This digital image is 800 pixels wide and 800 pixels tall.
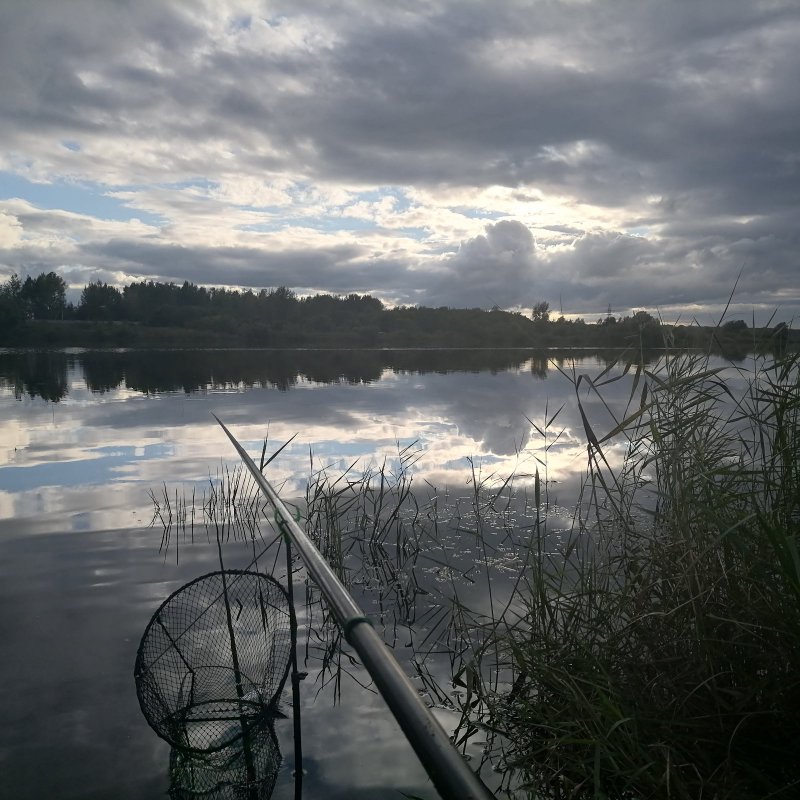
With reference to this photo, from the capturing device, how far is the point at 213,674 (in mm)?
4500

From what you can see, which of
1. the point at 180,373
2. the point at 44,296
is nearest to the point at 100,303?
the point at 44,296

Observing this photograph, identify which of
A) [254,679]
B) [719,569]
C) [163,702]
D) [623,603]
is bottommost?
[254,679]

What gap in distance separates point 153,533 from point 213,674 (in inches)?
194

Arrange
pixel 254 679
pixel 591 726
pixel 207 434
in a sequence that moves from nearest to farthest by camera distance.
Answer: pixel 591 726 < pixel 254 679 < pixel 207 434

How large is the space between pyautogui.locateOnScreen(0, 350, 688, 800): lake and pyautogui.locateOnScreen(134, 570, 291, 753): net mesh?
378mm

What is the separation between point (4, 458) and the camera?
13.8 meters

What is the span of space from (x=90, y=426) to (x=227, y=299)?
280 feet

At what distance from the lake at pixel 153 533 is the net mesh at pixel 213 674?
0.38m

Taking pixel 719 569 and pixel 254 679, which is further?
pixel 254 679

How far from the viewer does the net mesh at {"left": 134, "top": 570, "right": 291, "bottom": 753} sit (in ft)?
11.9

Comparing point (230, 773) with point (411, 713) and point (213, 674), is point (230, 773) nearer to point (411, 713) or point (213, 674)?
point (213, 674)

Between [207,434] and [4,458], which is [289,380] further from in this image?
[4,458]

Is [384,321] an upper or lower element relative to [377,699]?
upper

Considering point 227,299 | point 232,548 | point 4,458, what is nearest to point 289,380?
point 4,458
